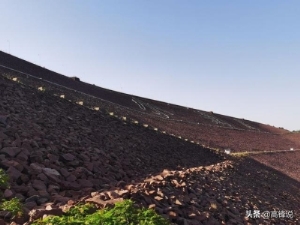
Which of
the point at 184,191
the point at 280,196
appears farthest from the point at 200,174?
the point at 280,196

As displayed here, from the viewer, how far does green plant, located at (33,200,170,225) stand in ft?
12.7

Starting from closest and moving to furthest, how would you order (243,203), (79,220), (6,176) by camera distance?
(79,220)
(6,176)
(243,203)

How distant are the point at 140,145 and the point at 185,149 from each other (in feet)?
11.2

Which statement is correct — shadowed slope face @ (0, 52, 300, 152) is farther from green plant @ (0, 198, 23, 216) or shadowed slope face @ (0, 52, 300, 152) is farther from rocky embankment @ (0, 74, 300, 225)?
green plant @ (0, 198, 23, 216)

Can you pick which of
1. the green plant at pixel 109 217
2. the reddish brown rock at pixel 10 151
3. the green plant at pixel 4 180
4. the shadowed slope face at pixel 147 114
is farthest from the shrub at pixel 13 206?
the shadowed slope face at pixel 147 114

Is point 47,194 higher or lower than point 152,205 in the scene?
lower

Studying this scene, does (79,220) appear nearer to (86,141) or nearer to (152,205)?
(152,205)

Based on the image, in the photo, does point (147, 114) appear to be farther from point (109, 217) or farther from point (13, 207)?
point (109, 217)

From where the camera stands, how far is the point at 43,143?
304 inches

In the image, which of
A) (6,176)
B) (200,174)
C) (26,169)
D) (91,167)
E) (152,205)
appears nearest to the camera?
(152,205)

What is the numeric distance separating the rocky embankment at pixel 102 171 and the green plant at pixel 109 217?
26cm

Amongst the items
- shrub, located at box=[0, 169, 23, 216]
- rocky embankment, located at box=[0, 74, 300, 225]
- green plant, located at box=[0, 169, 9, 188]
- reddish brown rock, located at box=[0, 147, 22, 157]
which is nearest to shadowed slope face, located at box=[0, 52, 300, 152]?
rocky embankment, located at box=[0, 74, 300, 225]

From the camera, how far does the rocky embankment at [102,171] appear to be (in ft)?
17.7

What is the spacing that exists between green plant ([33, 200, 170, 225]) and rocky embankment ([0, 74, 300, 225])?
0.84ft
